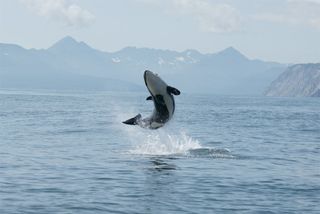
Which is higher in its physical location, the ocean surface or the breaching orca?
the breaching orca

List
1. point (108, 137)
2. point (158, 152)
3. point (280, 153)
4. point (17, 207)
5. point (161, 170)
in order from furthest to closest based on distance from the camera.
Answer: point (108, 137) → point (280, 153) → point (158, 152) → point (161, 170) → point (17, 207)

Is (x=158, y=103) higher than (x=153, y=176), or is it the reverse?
(x=158, y=103)

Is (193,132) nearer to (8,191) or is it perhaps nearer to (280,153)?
(280,153)

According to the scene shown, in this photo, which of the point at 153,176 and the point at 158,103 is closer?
the point at 158,103

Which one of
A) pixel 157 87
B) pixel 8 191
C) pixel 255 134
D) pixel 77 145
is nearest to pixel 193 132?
pixel 255 134

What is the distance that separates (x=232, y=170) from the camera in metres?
34.6

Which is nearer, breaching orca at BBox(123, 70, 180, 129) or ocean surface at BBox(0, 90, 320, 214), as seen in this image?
ocean surface at BBox(0, 90, 320, 214)

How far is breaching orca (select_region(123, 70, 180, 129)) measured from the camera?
30.3 metres

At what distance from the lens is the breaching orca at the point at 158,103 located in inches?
1194

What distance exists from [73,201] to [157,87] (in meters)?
8.45

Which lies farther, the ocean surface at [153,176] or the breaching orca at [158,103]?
the breaching orca at [158,103]

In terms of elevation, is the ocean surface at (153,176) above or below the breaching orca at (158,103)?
below

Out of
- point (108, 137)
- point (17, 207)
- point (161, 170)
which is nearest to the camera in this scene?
point (17, 207)

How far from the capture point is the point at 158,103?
31.0 m
